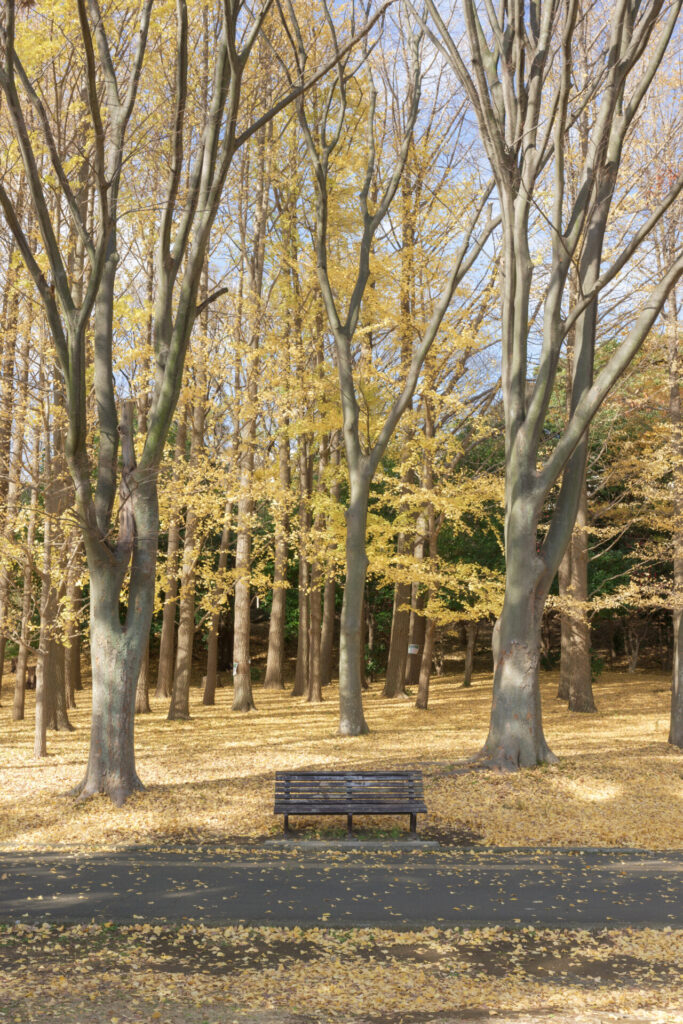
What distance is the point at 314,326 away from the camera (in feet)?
65.7

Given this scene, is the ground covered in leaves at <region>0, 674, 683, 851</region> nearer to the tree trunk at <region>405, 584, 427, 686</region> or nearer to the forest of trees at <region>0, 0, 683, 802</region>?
the forest of trees at <region>0, 0, 683, 802</region>

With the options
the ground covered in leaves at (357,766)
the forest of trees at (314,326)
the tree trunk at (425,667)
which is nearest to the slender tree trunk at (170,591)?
the forest of trees at (314,326)

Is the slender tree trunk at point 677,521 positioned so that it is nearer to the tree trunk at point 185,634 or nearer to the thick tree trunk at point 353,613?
the thick tree trunk at point 353,613

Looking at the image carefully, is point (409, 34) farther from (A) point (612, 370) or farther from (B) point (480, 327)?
(A) point (612, 370)

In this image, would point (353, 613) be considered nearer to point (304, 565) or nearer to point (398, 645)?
point (304, 565)

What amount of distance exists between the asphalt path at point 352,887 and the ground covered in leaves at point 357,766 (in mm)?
765

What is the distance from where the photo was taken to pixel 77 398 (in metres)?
9.59

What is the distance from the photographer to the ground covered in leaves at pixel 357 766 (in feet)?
30.0

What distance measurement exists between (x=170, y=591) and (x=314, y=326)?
7203 millimetres

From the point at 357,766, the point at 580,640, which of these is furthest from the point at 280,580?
the point at 357,766

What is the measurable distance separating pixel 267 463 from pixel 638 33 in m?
13.9

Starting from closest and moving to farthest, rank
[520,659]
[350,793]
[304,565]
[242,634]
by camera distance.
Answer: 1. [350,793]
2. [520,659]
3. [242,634]
4. [304,565]

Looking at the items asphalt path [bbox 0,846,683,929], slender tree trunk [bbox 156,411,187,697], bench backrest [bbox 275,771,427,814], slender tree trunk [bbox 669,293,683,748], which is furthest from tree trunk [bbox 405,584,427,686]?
asphalt path [bbox 0,846,683,929]

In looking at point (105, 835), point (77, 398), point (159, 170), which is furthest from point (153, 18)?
point (105, 835)
